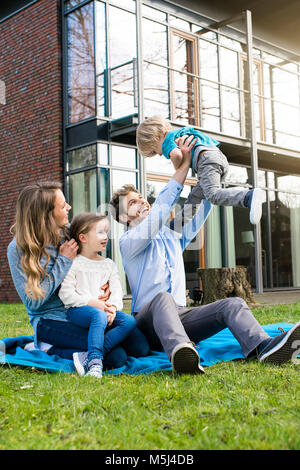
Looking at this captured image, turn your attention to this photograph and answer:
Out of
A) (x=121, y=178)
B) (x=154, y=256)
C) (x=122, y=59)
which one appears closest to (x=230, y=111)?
(x=122, y=59)

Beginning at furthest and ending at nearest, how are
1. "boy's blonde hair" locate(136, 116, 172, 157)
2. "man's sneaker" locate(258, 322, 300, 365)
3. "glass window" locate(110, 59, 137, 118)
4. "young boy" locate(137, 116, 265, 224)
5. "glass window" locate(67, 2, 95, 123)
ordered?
"glass window" locate(67, 2, 95, 123)
"glass window" locate(110, 59, 137, 118)
"boy's blonde hair" locate(136, 116, 172, 157)
"young boy" locate(137, 116, 265, 224)
"man's sneaker" locate(258, 322, 300, 365)

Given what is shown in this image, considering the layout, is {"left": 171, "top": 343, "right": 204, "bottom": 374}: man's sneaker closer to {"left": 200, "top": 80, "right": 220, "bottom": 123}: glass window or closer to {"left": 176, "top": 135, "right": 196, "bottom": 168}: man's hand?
{"left": 176, "top": 135, "right": 196, "bottom": 168}: man's hand

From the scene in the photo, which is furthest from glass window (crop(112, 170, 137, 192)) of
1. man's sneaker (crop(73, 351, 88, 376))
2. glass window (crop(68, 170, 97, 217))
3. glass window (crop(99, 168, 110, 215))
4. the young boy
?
man's sneaker (crop(73, 351, 88, 376))

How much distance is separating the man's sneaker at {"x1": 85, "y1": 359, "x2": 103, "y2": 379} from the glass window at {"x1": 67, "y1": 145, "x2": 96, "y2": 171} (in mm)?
6616

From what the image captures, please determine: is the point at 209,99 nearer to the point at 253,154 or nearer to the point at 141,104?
the point at 253,154

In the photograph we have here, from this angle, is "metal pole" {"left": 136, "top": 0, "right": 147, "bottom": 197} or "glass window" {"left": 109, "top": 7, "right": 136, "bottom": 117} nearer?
"metal pole" {"left": 136, "top": 0, "right": 147, "bottom": 197}

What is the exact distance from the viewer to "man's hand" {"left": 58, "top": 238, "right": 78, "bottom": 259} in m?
3.27

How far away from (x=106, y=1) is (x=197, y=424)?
908cm

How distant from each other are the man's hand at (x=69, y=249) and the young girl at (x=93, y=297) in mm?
90

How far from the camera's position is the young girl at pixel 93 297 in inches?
120

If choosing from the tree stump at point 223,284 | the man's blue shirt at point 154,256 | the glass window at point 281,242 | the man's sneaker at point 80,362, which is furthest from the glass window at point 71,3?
the man's sneaker at point 80,362

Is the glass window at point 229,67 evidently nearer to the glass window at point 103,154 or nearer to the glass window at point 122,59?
the glass window at point 122,59
